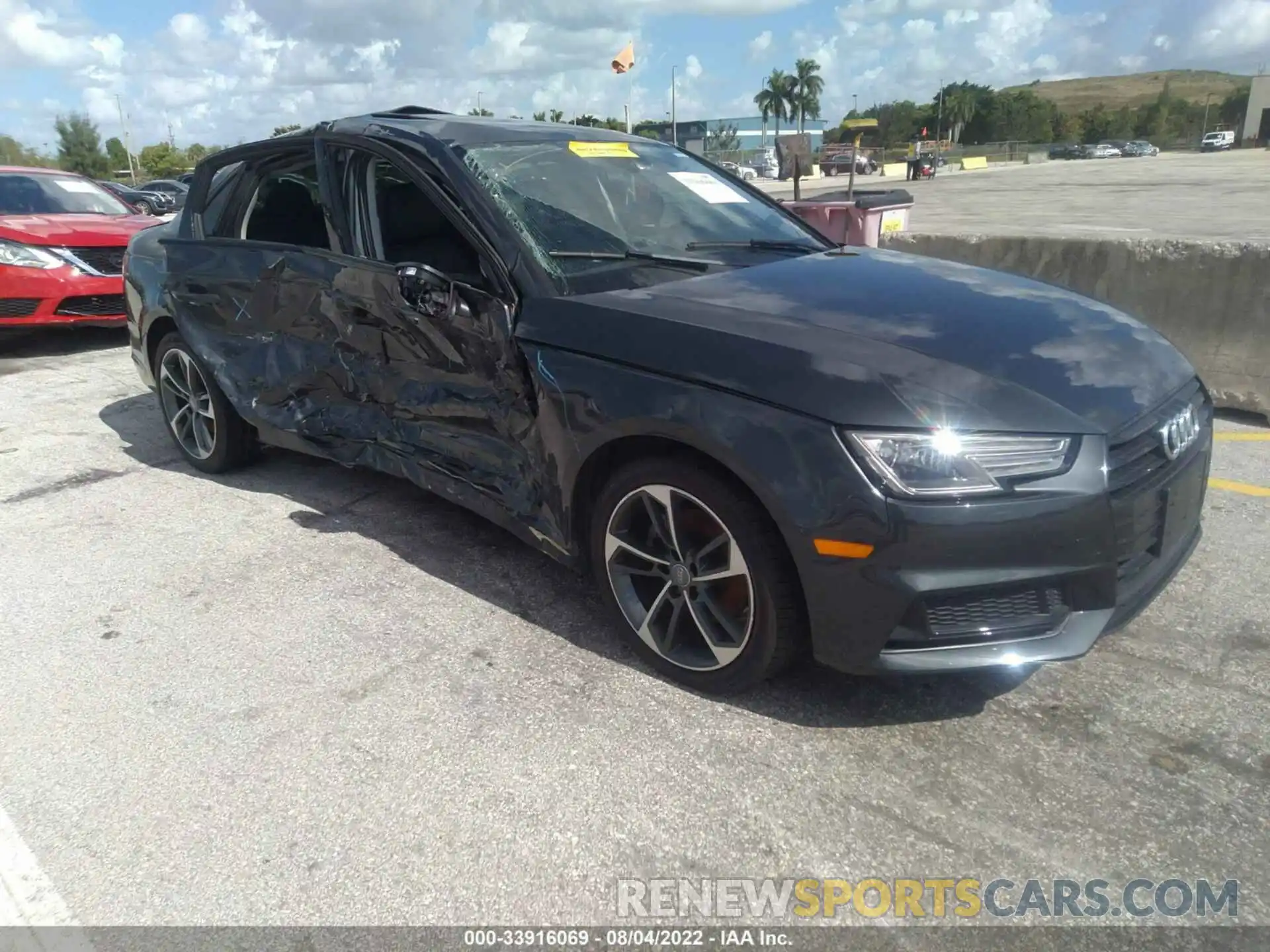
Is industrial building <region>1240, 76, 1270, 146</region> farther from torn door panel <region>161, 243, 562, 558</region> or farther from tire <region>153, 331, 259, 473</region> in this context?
torn door panel <region>161, 243, 562, 558</region>

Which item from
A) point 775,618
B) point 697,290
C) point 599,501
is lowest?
point 775,618

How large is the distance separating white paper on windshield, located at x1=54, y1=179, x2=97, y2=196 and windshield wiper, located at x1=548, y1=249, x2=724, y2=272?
29.3 feet

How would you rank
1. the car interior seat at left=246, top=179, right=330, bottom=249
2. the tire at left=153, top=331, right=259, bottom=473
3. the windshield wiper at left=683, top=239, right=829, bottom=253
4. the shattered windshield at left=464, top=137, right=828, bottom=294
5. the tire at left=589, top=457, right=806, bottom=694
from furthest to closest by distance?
1. the tire at left=153, top=331, right=259, bottom=473
2. the car interior seat at left=246, top=179, right=330, bottom=249
3. the windshield wiper at left=683, top=239, right=829, bottom=253
4. the shattered windshield at left=464, top=137, right=828, bottom=294
5. the tire at left=589, top=457, right=806, bottom=694

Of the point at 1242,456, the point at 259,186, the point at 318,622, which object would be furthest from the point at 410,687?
the point at 1242,456

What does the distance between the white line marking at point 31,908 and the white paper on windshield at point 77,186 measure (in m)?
9.44

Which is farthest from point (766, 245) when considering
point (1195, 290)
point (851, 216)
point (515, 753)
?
point (851, 216)

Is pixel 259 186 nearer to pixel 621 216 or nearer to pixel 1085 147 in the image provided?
pixel 621 216

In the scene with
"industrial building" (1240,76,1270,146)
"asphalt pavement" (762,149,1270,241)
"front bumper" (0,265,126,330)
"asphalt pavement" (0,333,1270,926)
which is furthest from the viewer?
"industrial building" (1240,76,1270,146)

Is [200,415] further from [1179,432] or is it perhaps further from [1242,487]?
[1242,487]

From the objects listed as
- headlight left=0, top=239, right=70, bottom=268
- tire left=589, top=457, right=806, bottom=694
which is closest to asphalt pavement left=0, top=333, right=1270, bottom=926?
tire left=589, top=457, right=806, bottom=694

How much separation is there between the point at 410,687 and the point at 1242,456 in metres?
4.35

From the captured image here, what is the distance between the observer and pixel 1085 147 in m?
78.6

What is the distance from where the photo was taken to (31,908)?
220cm

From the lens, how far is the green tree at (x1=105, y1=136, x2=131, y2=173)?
3504 inches
